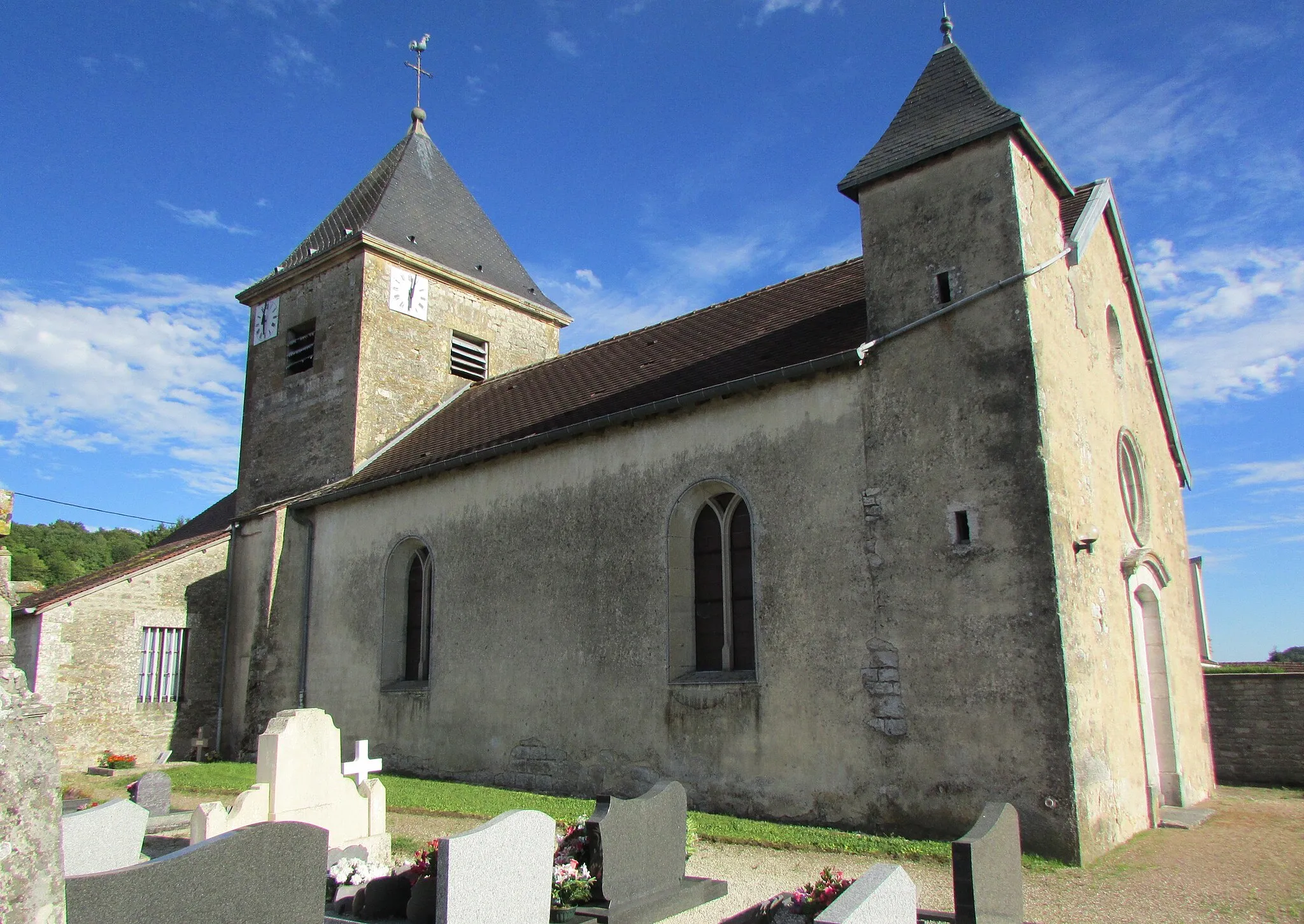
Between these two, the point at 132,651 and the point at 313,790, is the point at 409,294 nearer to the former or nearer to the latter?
the point at 132,651

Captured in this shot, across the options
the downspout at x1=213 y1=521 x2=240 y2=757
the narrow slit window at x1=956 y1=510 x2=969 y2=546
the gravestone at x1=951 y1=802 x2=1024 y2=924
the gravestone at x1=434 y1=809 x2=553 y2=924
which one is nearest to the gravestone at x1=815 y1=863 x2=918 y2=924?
the gravestone at x1=951 y1=802 x2=1024 y2=924

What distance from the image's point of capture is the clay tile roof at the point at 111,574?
15.4 m

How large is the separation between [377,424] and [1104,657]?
1314cm

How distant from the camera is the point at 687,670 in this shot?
10.6 meters

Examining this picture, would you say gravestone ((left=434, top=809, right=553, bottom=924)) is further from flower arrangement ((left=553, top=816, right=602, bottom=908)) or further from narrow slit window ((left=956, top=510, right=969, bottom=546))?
narrow slit window ((left=956, top=510, right=969, bottom=546))

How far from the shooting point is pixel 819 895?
5.30 m

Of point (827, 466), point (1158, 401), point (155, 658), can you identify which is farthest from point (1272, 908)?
point (155, 658)

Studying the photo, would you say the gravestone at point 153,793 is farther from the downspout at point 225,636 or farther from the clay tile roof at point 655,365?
the downspout at point 225,636

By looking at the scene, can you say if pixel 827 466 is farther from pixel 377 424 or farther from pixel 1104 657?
pixel 377 424

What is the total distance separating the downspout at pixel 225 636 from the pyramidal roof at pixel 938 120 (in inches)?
531

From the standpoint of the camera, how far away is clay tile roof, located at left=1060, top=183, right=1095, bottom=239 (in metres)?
10.5

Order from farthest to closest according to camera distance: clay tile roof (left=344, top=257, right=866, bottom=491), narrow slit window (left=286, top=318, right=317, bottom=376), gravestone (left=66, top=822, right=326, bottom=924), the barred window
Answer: narrow slit window (left=286, top=318, right=317, bottom=376) → the barred window → clay tile roof (left=344, top=257, right=866, bottom=491) → gravestone (left=66, top=822, right=326, bottom=924)

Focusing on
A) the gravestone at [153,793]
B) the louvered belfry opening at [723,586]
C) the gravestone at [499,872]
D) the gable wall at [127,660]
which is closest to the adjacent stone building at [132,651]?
the gable wall at [127,660]

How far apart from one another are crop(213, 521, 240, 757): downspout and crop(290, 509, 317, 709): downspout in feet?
6.72
